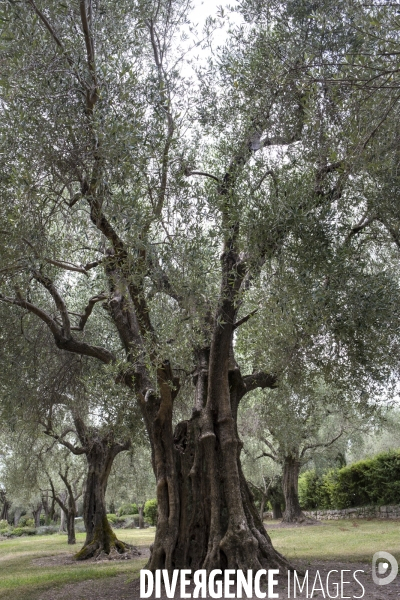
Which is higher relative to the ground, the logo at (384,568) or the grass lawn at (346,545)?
the grass lawn at (346,545)

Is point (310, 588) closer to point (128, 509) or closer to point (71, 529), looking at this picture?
point (71, 529)

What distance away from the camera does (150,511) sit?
44562mm

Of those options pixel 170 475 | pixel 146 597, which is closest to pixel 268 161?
pixel 170 475

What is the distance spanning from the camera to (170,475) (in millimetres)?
10398

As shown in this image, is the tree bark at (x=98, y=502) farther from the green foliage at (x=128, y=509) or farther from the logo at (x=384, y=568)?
the green foliage at (x=128, y=509)

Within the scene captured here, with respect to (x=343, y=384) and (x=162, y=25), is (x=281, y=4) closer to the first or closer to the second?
(x=162, y=25)

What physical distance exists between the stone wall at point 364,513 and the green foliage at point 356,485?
1.00 ft

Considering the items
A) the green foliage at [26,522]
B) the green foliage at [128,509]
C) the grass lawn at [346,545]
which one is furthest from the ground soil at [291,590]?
the green foliage at [26,522]

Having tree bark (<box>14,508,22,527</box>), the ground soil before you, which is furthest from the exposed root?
tree bark (<box>14,508,22,527</box>)

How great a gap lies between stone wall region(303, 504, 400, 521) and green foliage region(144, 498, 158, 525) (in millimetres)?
15670

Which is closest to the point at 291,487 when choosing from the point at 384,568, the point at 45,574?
the point at 45,574

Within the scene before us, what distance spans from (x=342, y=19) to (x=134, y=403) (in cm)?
953

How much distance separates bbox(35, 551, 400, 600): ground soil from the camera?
27.5ft

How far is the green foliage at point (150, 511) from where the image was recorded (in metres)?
43.8
